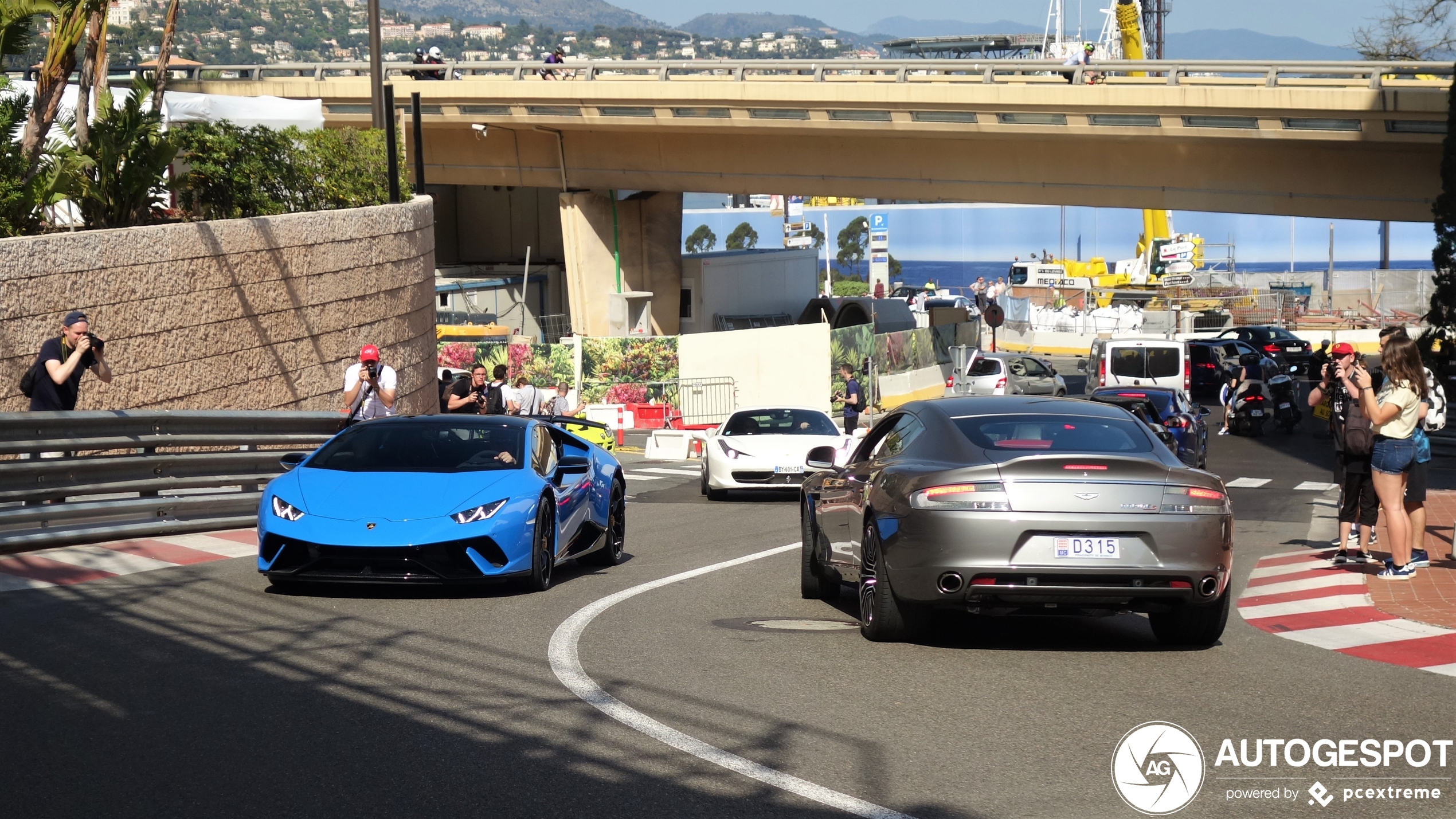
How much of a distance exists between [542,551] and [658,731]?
4328 mm

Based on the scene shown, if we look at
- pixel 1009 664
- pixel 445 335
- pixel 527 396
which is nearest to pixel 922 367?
pixel 445 335

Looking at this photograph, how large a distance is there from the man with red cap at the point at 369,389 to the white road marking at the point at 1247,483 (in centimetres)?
1298

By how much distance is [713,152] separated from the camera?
42.7 m

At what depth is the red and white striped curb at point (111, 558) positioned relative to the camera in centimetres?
1016

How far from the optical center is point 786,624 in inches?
359

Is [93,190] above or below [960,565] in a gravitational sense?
above

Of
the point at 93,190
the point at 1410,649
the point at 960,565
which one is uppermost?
the point at 93,190

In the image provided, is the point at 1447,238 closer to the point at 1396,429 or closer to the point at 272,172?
the point at 1396,429

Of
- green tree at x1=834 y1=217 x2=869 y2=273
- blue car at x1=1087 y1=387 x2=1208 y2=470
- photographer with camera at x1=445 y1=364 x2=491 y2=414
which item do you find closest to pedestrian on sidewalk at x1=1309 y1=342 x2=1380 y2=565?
photographer with camera at x1=445 y1=364 x2=491 y2=414

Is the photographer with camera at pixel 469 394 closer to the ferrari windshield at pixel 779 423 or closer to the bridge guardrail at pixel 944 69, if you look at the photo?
the ferrari windshield at pixel 779 423

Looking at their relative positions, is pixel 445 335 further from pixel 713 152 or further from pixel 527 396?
pixel 527 396

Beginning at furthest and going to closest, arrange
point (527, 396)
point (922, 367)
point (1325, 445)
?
point (922, 367) < point (1325, 445) < point (527, 396)

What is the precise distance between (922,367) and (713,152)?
9226 millimetres

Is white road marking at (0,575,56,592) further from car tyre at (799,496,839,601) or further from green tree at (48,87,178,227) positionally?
green tree at (48,87,178,227)
